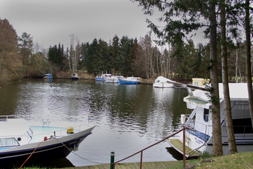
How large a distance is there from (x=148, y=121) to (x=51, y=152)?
11868 millimetres

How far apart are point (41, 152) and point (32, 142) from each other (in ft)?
2.35

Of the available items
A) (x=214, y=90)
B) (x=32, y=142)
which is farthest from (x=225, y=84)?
(x=32, y=142)

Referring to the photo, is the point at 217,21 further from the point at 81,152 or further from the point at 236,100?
the point at 81,152

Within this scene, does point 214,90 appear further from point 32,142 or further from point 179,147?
point 32,142

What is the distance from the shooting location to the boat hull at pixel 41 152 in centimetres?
909

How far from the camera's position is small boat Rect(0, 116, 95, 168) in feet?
30.1

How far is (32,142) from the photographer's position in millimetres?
10195

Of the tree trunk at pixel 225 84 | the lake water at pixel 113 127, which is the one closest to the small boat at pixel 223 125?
the lake water at pixel 113 127

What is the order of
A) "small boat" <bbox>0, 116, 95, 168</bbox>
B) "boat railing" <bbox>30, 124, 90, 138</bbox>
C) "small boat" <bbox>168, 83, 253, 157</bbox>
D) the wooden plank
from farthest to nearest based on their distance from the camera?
1. "small boat" <bbox>168, 83, 253, 157</bbox>
2. the wooden plank
3. "boat railing" <bbox>30, 124, 90, 138</bbox>
4. "small boat" <bbox>0, 116, 95, 168</bbox>

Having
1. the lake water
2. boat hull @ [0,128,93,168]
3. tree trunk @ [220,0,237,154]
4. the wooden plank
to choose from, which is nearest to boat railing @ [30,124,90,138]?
boat hull @ [0,128,93,168]

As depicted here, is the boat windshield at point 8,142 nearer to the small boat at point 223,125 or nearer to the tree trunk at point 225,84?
the small boat at point 223,125

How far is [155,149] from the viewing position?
545 inches

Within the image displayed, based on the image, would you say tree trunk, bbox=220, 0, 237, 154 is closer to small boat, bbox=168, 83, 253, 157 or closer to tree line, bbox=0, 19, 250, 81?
small boat, bbox=168, 83, 253, 157

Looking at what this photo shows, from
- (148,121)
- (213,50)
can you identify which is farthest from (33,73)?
(213,50)
